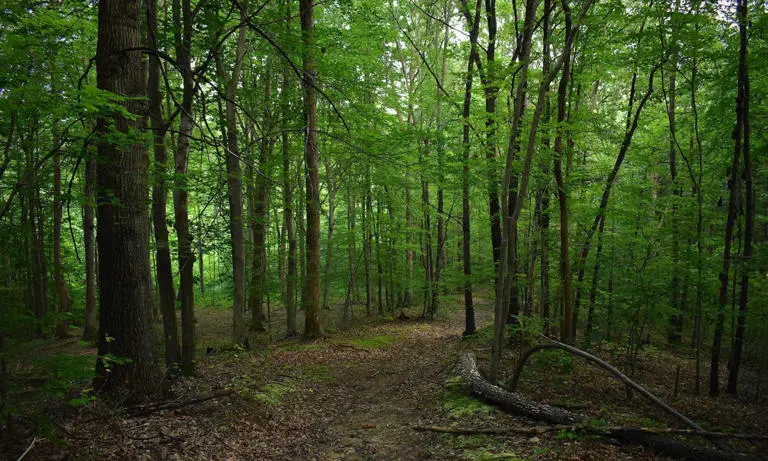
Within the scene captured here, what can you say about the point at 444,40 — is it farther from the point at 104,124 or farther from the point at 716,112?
the point at 104,124

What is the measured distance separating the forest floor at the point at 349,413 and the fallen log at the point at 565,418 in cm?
16

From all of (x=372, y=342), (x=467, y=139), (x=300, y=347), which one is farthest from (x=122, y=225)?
(x=467, y=139)

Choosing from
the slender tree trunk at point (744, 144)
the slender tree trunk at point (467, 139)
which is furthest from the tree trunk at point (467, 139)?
the slender tree trunk at point (744, 144)

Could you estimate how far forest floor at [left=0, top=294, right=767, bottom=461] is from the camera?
421 centimetres

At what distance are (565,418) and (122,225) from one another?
612cm

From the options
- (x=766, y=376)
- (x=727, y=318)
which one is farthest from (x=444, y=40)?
(x=766, y=376)

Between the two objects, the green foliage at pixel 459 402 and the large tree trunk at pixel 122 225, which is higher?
the large tree trunk at pixel 122 225

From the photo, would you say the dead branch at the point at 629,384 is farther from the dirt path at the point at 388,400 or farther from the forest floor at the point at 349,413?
the dirt path at the point at 388,400

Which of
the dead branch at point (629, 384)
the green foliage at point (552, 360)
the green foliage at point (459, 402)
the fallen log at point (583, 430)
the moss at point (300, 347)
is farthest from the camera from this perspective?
the moss at point (300, 347)

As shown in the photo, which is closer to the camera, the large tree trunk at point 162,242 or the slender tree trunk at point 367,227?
the large tree trunk at point 162,242

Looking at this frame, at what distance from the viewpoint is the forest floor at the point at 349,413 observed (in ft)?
13.8

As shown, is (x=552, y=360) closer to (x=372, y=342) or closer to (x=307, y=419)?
(x=307, y=419)

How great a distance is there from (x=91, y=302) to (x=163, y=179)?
9574mm

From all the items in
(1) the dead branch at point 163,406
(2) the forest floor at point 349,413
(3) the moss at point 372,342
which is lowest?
(3) the moss at point 372,342
